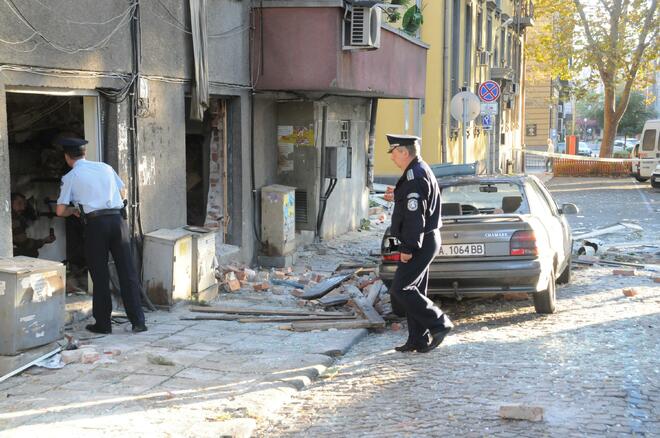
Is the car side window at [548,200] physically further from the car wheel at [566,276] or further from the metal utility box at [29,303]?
the metal utility box at [29,303]

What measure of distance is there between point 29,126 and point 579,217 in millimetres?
14198

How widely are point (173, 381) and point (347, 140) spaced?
986 centimetres

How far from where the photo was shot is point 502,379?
6.39 meters

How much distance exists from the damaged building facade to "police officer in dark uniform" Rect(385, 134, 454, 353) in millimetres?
3125

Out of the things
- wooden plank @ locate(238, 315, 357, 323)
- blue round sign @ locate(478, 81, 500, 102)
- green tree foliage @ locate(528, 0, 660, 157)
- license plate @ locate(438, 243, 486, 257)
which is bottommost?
wooden plank @ locate(238, 315, 357, 323)

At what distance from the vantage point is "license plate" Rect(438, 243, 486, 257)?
8.43m

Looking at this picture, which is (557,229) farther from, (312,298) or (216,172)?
(216,172)

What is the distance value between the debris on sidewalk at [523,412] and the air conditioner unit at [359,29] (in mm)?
7729

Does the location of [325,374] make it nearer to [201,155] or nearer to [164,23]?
[164,23]

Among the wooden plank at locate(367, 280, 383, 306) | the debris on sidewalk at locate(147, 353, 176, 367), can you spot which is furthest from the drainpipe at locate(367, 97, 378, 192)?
the debris on sidewalk at locate(147, 353, 176, 367)

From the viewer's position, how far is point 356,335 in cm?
815

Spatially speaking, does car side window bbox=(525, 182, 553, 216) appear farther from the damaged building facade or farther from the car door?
the damaged building facade

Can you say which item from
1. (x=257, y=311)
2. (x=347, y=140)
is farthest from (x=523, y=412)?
(x=347, y=140)

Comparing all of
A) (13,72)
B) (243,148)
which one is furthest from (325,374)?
(243,148)
